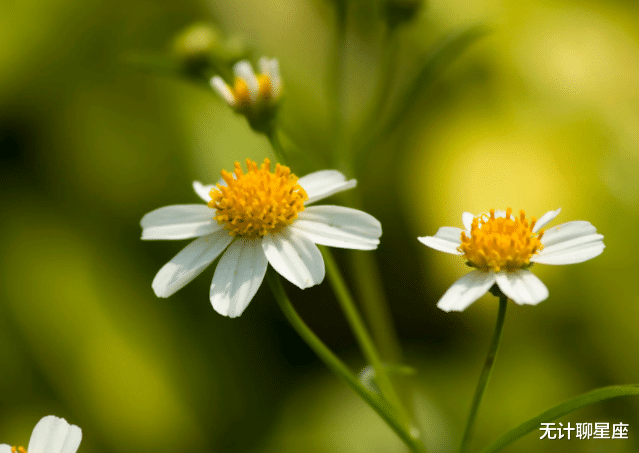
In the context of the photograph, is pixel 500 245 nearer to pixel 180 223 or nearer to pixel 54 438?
pixel 180 223

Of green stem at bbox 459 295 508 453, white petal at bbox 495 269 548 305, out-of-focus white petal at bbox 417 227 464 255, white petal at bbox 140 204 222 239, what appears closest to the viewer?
white petal at bbox 495 269 548 305

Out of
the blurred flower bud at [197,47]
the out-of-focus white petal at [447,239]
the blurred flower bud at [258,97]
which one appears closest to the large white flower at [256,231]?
the out-of-focus white petal at [447,239]

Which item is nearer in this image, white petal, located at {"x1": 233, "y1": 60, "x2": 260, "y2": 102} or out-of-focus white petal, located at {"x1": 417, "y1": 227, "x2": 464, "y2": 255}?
out-of-focus white petal, located at {"x1": 417, "y1": 227, "x2": 464, "y2": 255}

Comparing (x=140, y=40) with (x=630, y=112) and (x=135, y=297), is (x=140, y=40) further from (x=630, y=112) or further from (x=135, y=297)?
(x=630, y=112)

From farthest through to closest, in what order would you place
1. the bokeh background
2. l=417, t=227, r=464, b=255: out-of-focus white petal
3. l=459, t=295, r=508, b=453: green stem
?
the bokeh background < l=417, t=227, r=464, b=255: out-of-focus white petal < l=459, t=295, r=508, b=453: green stem

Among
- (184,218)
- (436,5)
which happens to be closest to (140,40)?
(436,5)

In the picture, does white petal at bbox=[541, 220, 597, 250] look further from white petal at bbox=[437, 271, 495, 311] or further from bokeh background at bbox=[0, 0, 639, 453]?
bokeh background at bbox=[0, 0, 639, 453]

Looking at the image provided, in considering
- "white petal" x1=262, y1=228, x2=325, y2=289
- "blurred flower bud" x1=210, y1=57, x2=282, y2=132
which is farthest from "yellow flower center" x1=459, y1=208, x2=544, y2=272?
"blurred flower bud" x1=210, y1=57, x2=282, y2=132

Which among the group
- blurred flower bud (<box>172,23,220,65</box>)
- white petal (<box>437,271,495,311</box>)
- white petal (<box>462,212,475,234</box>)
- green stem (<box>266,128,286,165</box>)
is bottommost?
white petal (<box>437,271,495,311</box>)
